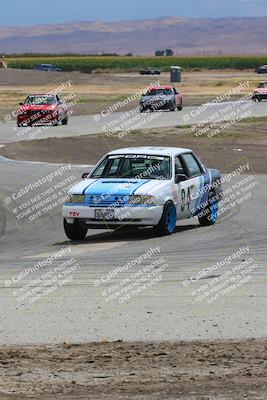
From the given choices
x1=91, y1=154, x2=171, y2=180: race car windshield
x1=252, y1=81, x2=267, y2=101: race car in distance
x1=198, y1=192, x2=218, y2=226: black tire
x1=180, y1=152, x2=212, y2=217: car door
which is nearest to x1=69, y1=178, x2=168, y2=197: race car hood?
x1=91, y1=154, x2=171, y2=180: race car windshield

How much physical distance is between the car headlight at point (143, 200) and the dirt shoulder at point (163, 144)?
12.7 m

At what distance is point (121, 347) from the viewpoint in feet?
28.4

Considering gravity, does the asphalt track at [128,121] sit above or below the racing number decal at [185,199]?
below

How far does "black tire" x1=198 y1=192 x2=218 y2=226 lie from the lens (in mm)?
18562

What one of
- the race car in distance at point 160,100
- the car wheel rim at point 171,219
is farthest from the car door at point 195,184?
the race car in distance at point 160,100

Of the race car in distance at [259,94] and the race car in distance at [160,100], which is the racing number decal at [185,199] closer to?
the race car in distance at [160,100]

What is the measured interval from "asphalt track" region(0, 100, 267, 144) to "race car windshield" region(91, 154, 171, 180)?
24013 mm

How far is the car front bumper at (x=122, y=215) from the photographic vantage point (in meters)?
16.6

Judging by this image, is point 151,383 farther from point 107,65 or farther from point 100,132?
point 107,65

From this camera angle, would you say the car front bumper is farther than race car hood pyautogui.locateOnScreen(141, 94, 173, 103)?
No

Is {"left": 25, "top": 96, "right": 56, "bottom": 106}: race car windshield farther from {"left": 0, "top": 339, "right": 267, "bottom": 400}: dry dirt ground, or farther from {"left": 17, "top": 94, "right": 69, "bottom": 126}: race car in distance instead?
{"left": 0, "top": 339, "right": 267, "bottom": 400}: dry dirt ground

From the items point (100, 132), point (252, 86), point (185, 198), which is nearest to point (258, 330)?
point (185, 198)

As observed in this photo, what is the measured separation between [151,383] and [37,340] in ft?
6.66

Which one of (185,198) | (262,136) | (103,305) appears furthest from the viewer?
(262,136)
